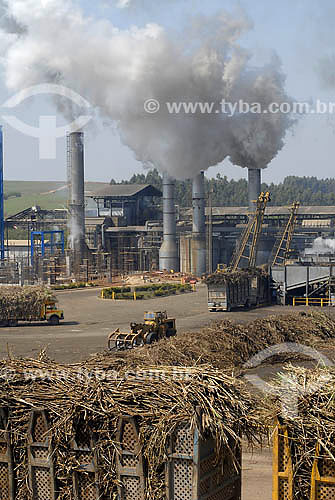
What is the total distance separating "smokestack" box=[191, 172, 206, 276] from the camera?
6481cm

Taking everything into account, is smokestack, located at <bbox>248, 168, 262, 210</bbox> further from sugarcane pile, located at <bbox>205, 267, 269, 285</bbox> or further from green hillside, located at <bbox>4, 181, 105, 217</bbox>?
green hillside, located at <bbox>4, 181, 105, 217</bbox>

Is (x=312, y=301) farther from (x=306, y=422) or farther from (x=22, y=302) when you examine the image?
(x=306, y=422)

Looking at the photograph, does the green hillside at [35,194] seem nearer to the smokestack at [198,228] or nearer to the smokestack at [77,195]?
the smokestack at [77,195]

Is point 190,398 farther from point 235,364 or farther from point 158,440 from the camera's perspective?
point 235,364

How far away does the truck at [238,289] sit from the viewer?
38.1m

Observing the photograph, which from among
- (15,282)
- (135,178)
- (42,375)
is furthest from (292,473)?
(135,178)

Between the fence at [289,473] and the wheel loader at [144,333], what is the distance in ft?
55.0

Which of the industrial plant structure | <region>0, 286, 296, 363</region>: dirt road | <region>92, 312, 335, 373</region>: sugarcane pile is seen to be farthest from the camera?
the industrial plant structure

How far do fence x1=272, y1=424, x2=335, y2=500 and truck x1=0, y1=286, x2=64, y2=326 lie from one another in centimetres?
2771

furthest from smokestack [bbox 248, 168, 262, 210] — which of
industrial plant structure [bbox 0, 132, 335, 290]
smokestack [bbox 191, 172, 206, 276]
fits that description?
smokestack [bbox 191, 172, 206, 276]

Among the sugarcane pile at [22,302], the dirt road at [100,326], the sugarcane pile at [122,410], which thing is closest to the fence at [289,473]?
the sugarcane pile at [122,410]

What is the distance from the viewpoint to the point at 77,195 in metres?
65.4

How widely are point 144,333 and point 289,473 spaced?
18270mm

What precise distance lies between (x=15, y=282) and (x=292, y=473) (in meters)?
51.2
